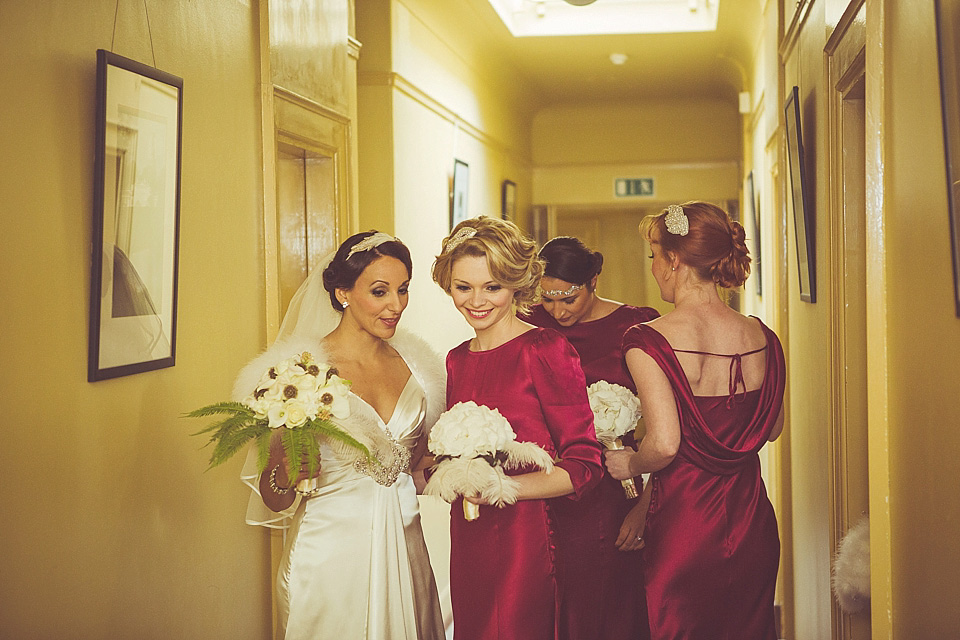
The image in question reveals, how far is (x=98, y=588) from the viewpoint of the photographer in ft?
7.95

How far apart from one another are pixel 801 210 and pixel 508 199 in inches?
229

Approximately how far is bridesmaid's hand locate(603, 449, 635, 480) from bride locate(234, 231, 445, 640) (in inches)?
25.3

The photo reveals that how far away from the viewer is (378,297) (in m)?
2.90

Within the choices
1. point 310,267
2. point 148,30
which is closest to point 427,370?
point 148,30

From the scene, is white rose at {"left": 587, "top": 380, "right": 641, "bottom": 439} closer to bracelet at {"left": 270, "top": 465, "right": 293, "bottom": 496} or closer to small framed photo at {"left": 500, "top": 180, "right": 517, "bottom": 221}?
bracelet at {"left": 270, "top": 465, "right": 293, "bottom": 496}

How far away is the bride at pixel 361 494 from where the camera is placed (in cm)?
277

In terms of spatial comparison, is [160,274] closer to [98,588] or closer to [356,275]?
[356,275]

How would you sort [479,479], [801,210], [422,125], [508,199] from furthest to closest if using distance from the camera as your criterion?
[508,199] < [422,125] < [801,210] < [479,479]

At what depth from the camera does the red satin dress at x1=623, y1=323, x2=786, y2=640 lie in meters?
2.75

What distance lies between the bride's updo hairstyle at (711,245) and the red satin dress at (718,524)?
22cm

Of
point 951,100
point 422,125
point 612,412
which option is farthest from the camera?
point 422,125

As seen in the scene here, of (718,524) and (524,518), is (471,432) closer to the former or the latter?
(524,518)

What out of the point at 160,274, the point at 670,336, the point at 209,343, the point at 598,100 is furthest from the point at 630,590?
the point at 598,100

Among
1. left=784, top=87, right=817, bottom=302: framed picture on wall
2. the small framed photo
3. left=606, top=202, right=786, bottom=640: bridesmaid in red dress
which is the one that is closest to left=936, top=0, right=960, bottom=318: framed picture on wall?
left=606, top=202, right=786, bottom=640: bridesmaid in red dress
